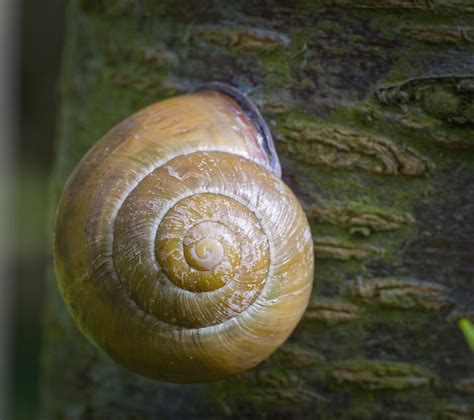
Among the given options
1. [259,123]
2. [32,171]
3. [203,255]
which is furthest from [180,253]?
[32,171]

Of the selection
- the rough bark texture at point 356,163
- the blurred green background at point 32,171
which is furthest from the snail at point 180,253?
the blurred green background at point 32,171

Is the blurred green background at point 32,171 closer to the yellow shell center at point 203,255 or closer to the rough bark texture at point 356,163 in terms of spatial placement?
the rough bark texture at point 356,163

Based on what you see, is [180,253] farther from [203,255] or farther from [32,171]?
[32,171]

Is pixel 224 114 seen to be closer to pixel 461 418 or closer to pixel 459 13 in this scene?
pixel 459 13

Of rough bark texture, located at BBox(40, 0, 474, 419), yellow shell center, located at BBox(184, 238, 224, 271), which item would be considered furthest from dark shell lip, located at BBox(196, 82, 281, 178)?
yellow shell center, located at BBox(184, 238, 224, 271)

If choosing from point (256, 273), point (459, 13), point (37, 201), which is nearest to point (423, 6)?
point (459, 13)
